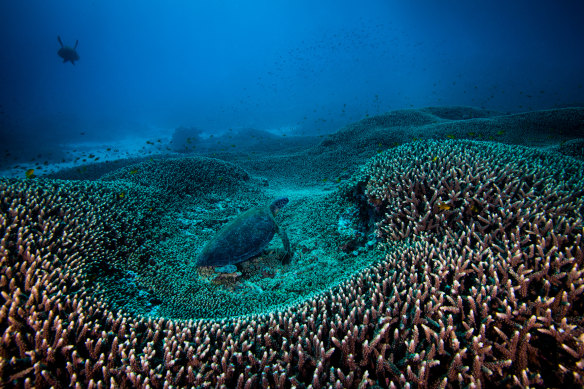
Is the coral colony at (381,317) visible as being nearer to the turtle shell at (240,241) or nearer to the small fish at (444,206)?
the small fish at (444,206)

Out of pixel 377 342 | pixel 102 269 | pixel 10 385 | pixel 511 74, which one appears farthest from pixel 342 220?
pixel 511 74

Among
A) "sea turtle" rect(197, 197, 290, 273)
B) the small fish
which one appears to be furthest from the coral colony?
"sea turtle" rect(197, 197, 290, 273)

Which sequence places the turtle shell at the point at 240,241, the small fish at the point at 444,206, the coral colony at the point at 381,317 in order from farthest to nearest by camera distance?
the turtle shell at the point at 240,241, the small fish at the point at 444,206, the coral colony at the point at 381,317

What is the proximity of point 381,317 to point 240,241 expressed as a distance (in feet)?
9.55

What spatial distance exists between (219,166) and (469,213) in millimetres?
8885

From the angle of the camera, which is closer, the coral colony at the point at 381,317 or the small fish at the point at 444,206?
the coral colony at the point at 381,317

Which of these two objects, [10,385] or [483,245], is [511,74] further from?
[10,385]

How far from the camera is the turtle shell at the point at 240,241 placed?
432cm

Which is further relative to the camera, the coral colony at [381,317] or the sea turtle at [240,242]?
the sea turtle at [240,242]

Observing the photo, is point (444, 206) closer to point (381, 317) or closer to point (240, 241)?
point (381, 317)

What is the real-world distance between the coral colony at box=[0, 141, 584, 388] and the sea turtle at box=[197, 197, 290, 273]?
52.4 inches

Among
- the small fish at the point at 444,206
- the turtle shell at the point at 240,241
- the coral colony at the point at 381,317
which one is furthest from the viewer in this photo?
the turtle shell at the point at 240,241

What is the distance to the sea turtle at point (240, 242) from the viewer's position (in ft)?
14.2

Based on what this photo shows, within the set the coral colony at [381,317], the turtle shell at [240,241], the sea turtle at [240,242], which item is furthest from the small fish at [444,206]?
the turtle shell at [240,241]
